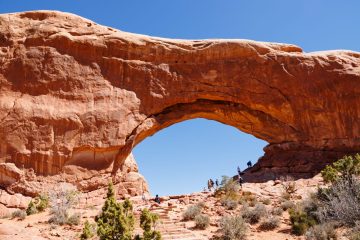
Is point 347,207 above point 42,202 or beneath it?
beneath

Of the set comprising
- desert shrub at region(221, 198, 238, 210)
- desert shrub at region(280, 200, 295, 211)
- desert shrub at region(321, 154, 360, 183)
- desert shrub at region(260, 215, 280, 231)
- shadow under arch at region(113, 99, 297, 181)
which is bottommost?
desert shrub at region(260, 215, 280, 231)

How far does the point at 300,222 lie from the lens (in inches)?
521

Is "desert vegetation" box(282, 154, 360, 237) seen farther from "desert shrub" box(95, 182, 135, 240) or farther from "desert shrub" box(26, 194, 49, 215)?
"desert shrub" box(26, 194, 49, 215)

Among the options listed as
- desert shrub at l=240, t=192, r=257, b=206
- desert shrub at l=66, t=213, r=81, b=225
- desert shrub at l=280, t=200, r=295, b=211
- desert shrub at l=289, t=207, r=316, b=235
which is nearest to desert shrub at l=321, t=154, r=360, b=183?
desert shrub at l=280, t=200, r=295, b=211

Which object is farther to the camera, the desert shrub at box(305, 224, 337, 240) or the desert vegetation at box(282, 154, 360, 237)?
the desert shrub at box(305, 224, 337, 240)

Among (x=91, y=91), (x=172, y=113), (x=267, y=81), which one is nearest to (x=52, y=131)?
(x=91, y=91)

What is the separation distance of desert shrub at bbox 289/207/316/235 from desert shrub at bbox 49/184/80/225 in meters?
8.00

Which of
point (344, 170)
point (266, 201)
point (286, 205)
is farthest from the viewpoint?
point (266, 201)

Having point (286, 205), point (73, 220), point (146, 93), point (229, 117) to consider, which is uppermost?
point (146, 93)

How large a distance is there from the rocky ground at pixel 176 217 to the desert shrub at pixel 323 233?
984mm

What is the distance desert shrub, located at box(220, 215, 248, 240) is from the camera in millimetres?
12148

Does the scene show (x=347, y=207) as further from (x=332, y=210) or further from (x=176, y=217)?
(x=176, y=217)

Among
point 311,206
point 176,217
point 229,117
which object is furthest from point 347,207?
point 229,117

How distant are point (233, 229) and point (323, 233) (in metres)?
2.80
